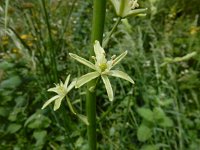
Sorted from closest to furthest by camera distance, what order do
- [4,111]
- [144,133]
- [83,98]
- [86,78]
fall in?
Answer: [86,78] < [144,133] < [4,111] < [83,98]

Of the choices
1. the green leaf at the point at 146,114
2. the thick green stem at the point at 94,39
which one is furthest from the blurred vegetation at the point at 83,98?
the thick green stem at the point at 94,39

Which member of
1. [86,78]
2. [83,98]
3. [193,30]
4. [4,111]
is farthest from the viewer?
[193,30]

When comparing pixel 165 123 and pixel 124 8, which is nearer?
pixel 124 8

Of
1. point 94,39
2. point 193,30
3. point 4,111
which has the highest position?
point 94,39

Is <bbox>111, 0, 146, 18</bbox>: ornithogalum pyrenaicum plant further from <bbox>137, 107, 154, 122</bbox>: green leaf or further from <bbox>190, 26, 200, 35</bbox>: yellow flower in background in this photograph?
<bbox>190, 26, 200, 35</bbox>: yellow flower in background

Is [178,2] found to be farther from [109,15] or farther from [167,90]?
[167,90]

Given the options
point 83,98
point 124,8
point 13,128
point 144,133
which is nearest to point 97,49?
point 124,8

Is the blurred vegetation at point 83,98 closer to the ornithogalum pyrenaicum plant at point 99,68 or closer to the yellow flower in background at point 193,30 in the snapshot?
the yellow flower in background at point 193,30

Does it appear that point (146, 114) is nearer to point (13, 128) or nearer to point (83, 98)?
point (83, 98)
